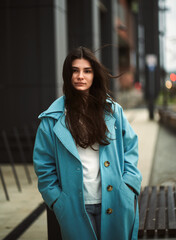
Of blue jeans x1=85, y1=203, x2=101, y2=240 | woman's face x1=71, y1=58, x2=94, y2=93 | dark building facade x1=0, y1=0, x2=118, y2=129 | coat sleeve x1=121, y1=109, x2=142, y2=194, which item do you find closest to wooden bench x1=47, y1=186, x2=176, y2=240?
blue jeans x1=85, y1=203, x2=101, y2=240

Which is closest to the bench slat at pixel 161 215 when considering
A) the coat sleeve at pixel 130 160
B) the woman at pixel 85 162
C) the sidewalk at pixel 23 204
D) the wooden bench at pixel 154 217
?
the wooden bench at pixel 154 217

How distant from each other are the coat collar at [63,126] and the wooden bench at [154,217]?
1.09m

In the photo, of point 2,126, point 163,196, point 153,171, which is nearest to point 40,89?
point 2,126

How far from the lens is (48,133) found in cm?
272

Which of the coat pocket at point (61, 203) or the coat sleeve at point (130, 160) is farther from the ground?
the coat sleeve at point (130, 160)

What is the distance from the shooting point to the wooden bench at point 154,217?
11.7ft

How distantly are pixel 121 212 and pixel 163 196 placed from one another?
7.58 ft

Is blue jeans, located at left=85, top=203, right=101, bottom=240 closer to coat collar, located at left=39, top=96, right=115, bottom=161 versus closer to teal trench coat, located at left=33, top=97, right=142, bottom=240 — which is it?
teal trench coat, located at left=33, top=97, right=142, bottom=240

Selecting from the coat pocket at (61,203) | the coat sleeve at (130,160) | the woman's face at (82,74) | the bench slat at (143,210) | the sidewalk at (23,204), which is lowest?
the sidewalk at (23,204)

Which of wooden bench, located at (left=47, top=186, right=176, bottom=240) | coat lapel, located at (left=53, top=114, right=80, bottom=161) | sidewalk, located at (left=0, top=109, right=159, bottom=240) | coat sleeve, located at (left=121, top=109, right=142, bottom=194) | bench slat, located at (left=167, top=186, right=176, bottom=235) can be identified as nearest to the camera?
coat lapel, located at (left=53, top=114, right=80, bottom=161)

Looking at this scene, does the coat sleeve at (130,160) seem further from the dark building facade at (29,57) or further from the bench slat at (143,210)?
the dark building facade at (29,57)

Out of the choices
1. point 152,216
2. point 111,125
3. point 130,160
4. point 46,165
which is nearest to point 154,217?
point 152,216

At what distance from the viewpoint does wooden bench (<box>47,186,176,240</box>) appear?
357 centimetres

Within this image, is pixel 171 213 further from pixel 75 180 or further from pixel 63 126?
pixel 63 126
